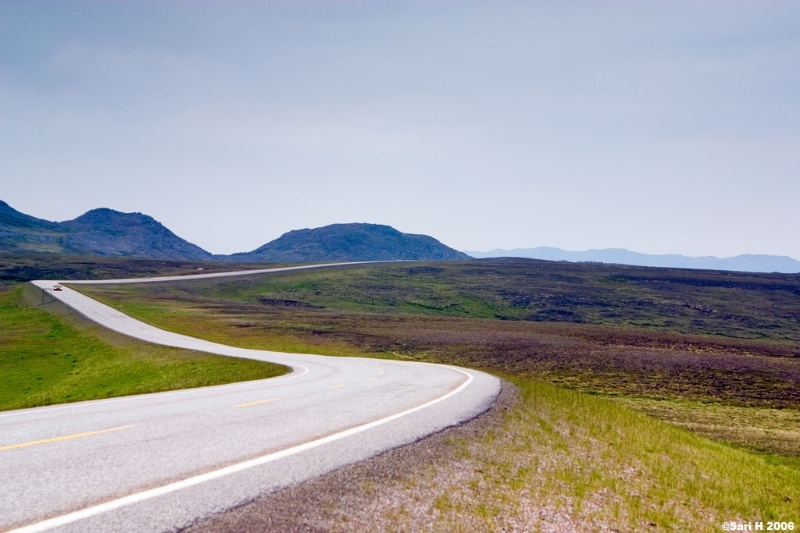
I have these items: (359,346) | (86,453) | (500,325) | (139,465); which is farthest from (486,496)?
(500,325)

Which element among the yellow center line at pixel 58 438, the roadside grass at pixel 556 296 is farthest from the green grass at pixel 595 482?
the roadside grass at pixel 556 296

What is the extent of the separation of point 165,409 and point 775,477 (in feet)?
47.6

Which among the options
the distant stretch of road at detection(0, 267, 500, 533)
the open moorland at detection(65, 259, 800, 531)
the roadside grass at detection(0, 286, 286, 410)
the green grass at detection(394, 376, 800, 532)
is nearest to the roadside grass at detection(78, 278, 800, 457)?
the open moorland at detection(65, 259, 800, 531)

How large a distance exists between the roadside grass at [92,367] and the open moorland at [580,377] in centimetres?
938

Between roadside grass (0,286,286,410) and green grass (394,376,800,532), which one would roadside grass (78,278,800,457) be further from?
roadside grass (0,286,286,410)

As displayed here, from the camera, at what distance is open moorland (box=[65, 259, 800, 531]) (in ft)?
25.8

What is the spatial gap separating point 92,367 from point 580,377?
30.9m

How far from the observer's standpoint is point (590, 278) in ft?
393

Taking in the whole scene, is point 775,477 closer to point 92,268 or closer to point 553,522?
point 553,522

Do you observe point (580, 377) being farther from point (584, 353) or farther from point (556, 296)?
point (556, 296)

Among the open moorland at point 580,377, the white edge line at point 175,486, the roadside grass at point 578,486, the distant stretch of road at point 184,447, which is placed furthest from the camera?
the open moorland at point 580,377

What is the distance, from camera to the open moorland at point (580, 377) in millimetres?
7875

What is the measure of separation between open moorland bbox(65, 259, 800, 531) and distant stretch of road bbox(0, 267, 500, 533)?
4.92 feet

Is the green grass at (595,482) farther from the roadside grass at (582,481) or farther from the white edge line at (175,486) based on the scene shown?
the white edge line at (175,486)
